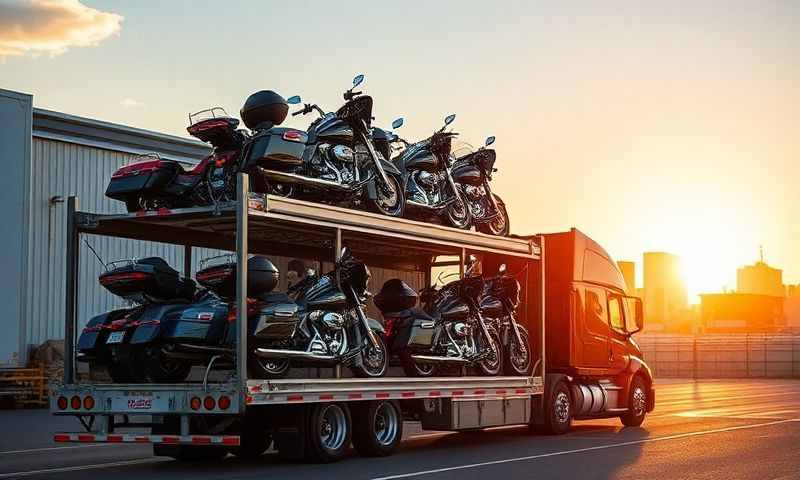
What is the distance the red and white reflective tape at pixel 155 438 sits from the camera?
12906 millimetres

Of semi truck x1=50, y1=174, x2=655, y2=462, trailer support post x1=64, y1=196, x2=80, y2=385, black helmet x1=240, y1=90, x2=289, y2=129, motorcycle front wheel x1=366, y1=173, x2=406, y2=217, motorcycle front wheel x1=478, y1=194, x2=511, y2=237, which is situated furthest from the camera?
motorcycle front wheel x1=478, y1=194, x2=511, y2=237

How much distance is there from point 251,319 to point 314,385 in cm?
108

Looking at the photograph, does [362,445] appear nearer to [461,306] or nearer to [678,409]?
[461,306]

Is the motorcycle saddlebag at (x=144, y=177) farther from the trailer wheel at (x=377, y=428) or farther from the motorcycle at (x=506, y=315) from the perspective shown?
the motorcycle at (x=506, y=315)

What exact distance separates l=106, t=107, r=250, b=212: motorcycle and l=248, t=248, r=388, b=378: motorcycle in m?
1.50

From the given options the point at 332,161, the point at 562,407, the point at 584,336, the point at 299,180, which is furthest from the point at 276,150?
the point at 584,336

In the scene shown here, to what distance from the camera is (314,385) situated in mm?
13750

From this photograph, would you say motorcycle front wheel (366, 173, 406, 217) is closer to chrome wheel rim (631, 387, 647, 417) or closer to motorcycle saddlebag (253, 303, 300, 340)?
motorcycle saddlebag (253, 303, 300, 340)

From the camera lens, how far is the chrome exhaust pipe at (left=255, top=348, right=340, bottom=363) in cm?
1338

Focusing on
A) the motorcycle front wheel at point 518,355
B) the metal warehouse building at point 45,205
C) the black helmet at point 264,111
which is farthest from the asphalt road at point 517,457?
the metal warehouse building at point 45,205

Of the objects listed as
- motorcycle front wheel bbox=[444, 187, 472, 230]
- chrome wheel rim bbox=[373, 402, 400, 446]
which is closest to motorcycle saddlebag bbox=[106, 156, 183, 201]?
chrome wheel rim bbox=[373, 402, 400, 446]

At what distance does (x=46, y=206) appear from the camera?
32875mm

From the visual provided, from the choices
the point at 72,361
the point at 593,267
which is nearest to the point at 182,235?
the point at 72,361

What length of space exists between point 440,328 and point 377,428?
2.15 metres
